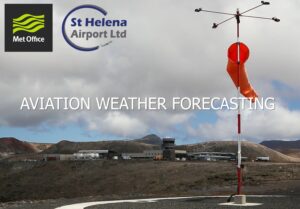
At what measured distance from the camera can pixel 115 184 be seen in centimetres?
8131

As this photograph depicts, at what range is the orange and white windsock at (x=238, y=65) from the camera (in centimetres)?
2292

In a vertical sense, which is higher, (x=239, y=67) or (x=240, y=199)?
(x=239, y=67)

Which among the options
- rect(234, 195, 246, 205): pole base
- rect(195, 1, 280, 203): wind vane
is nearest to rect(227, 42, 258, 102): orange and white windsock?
rect(195, 1, 280, 203): wind vane

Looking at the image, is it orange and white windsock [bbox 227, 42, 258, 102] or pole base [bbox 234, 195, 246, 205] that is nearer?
pole base [bbox 234, 195, 246, 205]

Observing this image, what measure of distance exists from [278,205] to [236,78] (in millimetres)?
6189

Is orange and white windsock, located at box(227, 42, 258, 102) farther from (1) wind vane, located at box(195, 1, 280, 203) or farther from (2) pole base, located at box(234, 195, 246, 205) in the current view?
(2) pole base, located at box(234, 195, 246, 205)

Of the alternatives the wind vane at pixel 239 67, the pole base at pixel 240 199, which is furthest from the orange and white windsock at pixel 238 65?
the pole base at pixel 240 199

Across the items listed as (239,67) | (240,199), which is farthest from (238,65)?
(240,199)

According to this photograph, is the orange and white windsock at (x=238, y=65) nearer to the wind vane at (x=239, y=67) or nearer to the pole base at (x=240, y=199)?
the wind vane at (x=239, y=67)

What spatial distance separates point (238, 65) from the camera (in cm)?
2302

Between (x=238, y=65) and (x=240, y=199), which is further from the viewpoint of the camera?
(x=238, y=65)

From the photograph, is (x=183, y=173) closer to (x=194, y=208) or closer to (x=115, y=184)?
(x=115, y=184)

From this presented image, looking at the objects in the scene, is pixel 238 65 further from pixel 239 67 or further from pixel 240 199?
pixel 240 199

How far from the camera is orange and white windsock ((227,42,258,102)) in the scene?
22.9 meters
